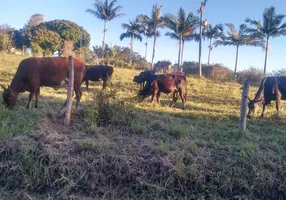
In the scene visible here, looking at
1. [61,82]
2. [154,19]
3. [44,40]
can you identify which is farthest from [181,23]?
[61,82]

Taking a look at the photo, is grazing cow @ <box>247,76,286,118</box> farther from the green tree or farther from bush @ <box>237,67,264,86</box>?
the green tree

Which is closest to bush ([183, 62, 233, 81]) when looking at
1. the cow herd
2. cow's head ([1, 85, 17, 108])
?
the cow herd

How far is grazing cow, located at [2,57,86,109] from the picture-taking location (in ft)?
28.0

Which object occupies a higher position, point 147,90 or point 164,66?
point 164,66

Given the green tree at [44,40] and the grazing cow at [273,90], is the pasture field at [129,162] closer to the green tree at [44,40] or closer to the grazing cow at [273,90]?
the grazing cow at [273,90]

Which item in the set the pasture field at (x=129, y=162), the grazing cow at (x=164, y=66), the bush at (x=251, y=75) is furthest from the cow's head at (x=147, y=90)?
the grazing cow at (x=164, y=66)

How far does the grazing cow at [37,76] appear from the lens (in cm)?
855

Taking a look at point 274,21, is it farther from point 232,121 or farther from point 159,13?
point 232,121

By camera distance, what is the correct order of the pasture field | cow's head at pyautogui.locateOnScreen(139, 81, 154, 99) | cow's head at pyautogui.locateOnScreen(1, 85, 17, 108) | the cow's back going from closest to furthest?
the pasture field < cow's head at pyautogui.locateOnScreen(1, 85, 17, 108) < the cow's back < cow's head at pyautogui.locateOnScreen(139, 81, 154, 99)

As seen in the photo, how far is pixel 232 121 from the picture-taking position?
9586mm

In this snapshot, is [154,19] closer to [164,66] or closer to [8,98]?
[164,66]

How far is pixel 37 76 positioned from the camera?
29.1 feet

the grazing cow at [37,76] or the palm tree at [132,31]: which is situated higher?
the palm tree at [132,31]

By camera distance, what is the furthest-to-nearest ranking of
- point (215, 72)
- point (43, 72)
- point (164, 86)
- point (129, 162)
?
1. point (215, 72)
2. point (164, 86)
3. point (43, 72)
4. point (129, 162)
